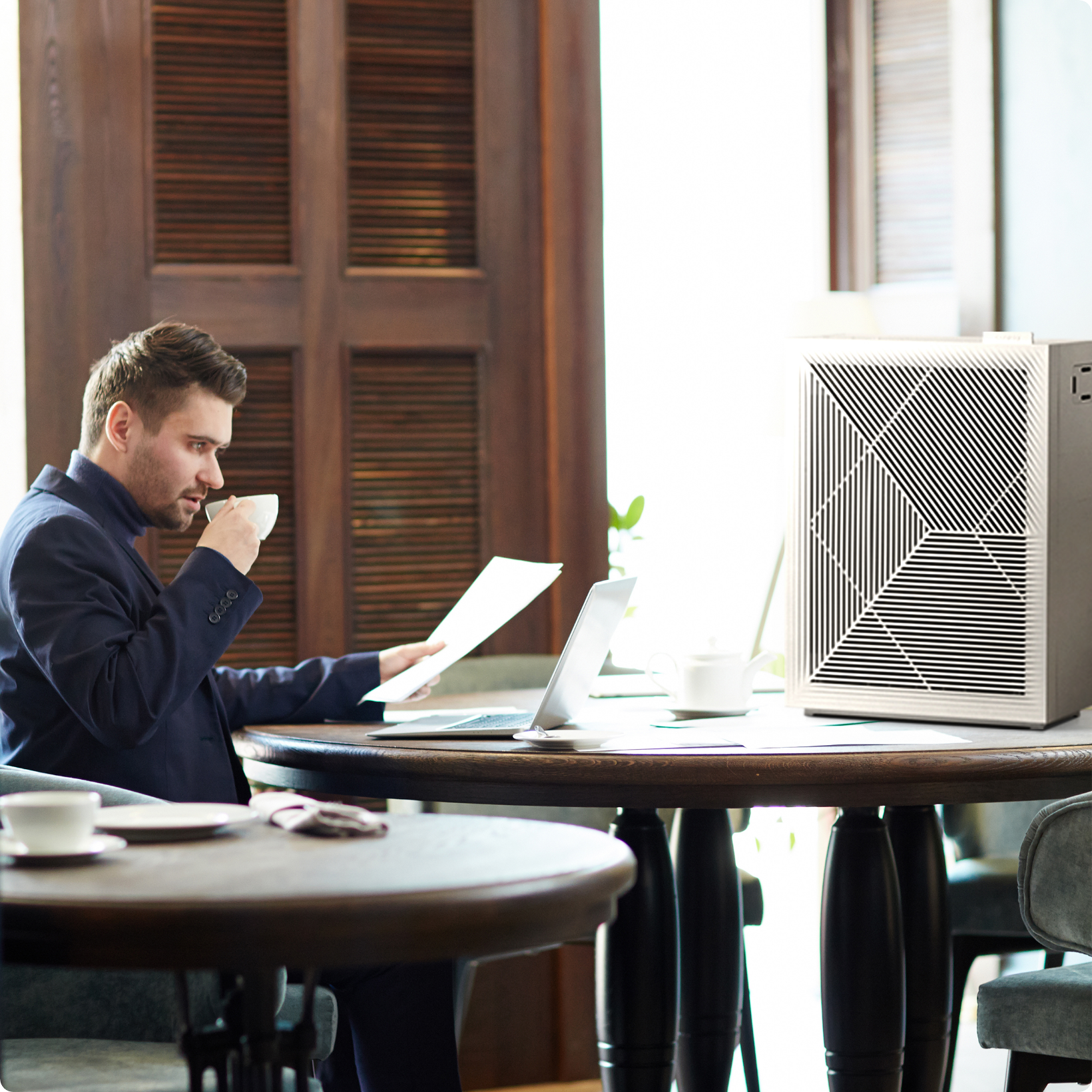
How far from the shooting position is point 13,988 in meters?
1.45

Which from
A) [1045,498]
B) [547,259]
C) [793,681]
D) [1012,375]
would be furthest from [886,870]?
[547,259]

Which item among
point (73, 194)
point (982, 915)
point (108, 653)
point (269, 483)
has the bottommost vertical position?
point (982, 915)

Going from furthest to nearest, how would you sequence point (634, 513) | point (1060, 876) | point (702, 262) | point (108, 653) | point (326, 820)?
point (702, 262) < point (634, 513) < point (108, 653) < point (1060, 876) < point (326, 820)

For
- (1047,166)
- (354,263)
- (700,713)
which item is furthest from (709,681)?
(1047,166)

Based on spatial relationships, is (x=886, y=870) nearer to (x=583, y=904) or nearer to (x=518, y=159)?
(x=583, y=904)

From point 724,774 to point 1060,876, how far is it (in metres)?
0.34

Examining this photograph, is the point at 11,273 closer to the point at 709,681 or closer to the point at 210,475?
the point at 210,475

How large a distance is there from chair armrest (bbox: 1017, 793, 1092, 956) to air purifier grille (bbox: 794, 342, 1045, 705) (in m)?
0.39

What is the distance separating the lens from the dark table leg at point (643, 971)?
1765 millimetres

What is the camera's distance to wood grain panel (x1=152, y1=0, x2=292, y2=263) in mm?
2713

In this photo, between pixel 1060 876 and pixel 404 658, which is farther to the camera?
pixel 404 658

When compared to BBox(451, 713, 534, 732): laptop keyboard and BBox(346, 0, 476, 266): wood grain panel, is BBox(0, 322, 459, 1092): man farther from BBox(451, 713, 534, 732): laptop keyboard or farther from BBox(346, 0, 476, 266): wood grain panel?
BBox(346, 0, 476, 266): wood grain panel

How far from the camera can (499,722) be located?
188 cm

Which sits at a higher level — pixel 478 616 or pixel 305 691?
pixel 478 616
